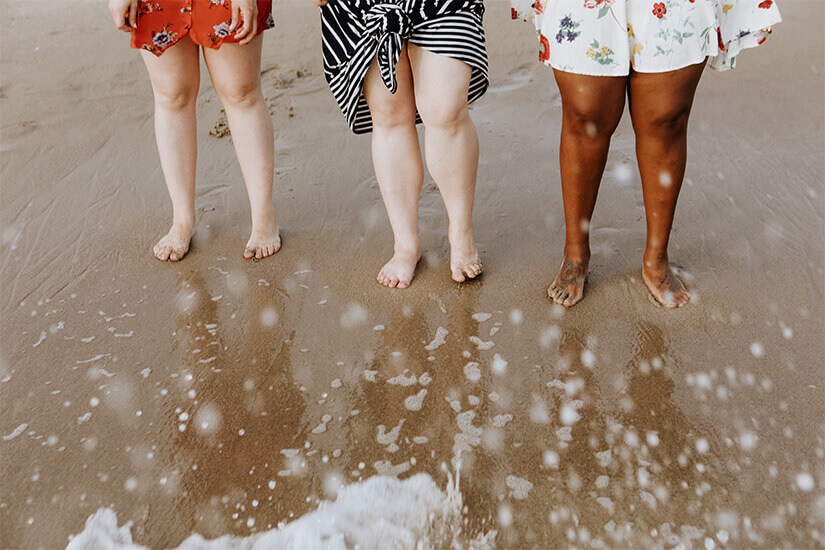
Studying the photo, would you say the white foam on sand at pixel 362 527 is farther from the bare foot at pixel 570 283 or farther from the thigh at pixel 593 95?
the thigh at pixel 593 95

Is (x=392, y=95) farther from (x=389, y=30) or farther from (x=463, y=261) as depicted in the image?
(x=463, y=261)

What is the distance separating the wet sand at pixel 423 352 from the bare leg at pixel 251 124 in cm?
12

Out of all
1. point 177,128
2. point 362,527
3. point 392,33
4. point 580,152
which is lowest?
point 362,527

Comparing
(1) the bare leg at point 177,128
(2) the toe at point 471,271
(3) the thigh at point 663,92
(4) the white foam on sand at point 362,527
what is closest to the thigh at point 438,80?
(3) the thigh at point 663,92

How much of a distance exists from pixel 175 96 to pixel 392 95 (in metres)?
0.88

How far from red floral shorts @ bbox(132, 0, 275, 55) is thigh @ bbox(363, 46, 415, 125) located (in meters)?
0.52

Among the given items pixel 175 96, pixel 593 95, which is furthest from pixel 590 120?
pixel 175 96

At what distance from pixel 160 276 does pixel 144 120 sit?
1686 millimetres

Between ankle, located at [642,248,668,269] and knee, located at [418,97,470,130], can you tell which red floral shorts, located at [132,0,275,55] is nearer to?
knee, located at [418,97,470,130]

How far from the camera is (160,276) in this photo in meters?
2.66

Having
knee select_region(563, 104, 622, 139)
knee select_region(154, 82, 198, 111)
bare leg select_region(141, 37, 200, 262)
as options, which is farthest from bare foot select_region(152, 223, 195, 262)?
knee select_region(563, 104, 622, 139)

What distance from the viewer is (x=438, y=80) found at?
2107 mm

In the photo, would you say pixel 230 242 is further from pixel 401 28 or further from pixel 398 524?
pixel 398 524

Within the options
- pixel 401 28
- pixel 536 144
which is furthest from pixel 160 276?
pixel 536 144
